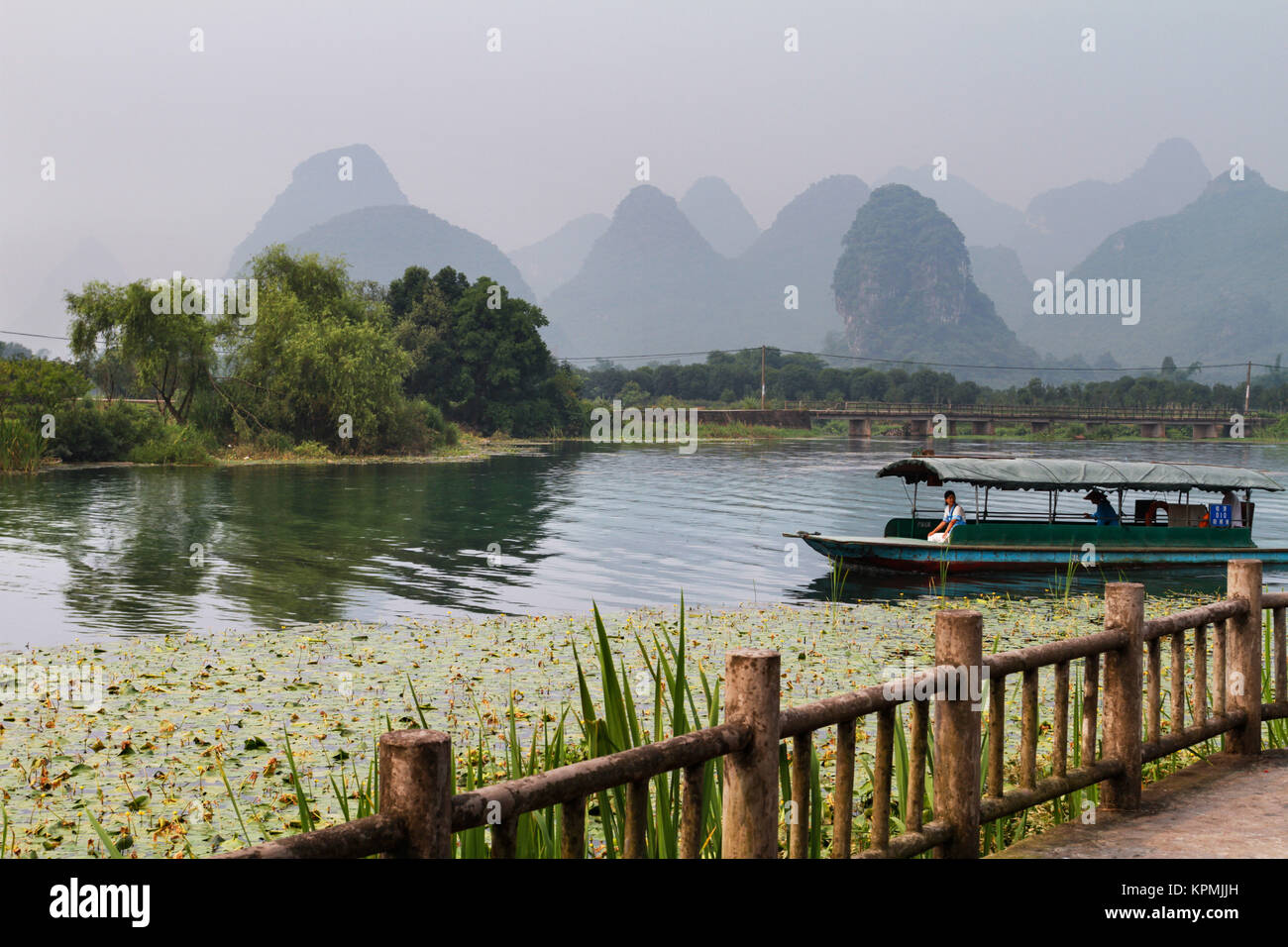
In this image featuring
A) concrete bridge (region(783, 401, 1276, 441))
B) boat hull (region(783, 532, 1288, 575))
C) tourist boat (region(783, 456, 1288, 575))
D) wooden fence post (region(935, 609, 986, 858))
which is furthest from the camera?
concrete bridge (region(783, 401, 1276, 441))

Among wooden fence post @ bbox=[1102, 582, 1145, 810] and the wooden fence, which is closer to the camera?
the wooden fence

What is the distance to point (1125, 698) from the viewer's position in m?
6.16

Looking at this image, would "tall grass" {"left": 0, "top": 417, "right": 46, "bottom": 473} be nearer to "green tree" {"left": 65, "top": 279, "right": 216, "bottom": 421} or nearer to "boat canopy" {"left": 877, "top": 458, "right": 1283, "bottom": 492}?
"green tree" {"left": 65, "top": 279, "right": 216, "bottom": 421}

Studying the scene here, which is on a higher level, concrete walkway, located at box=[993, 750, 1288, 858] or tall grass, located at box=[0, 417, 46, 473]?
tall grass, located at box=[0, 417, 46, 473]

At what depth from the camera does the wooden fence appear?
3.14 metres

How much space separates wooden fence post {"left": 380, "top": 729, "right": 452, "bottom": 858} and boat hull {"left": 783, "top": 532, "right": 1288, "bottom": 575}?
18633 mm

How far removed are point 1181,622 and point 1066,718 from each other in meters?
1.07

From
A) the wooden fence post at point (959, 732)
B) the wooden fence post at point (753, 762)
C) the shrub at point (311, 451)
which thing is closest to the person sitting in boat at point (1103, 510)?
the wooden fence post at point (959, 732)

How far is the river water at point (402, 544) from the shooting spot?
60.6 ft

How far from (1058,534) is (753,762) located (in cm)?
2026

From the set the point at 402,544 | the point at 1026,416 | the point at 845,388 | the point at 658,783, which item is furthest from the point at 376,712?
the point at 845,388

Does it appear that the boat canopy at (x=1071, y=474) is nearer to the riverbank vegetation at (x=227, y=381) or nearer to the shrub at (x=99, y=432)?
the riverbank vegetation at (x=227, y=381)

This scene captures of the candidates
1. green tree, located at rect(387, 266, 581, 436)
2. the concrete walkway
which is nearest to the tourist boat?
the concrete walkway
